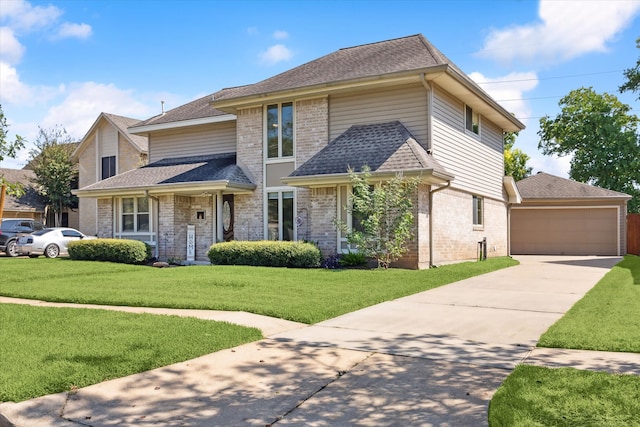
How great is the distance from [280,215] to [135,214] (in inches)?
269

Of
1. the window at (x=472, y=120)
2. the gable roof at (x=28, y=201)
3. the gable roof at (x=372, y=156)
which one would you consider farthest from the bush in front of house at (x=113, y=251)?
the gable roof at (x=28, y=201)

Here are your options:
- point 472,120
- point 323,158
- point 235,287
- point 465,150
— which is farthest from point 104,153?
point 235,287

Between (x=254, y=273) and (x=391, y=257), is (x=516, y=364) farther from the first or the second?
(x=391, y=257)

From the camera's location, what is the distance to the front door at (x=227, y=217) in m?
19.9

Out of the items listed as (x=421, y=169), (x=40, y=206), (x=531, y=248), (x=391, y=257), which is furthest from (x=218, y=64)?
(x=40, y=206)

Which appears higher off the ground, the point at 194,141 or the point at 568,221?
the point at 194,141

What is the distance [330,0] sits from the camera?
A: 43.0 ft

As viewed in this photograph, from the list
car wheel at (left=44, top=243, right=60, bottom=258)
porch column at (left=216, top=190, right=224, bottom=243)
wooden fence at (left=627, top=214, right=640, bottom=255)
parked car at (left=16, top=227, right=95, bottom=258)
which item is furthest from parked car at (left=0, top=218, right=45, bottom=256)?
wooden fence at (left=627, top=214, right=640, bottom=255)

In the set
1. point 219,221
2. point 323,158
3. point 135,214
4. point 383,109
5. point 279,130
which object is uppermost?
point 383,109

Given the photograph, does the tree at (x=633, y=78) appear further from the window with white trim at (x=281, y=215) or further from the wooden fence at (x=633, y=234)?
the window with white trim at (x=281, y=215)

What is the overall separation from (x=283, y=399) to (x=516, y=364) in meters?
2.41

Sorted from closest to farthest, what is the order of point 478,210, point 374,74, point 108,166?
point 374,74, point 478,210, point 108,166

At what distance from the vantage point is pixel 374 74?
53.8ft

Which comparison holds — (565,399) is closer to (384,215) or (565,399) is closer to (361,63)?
(384,215)
